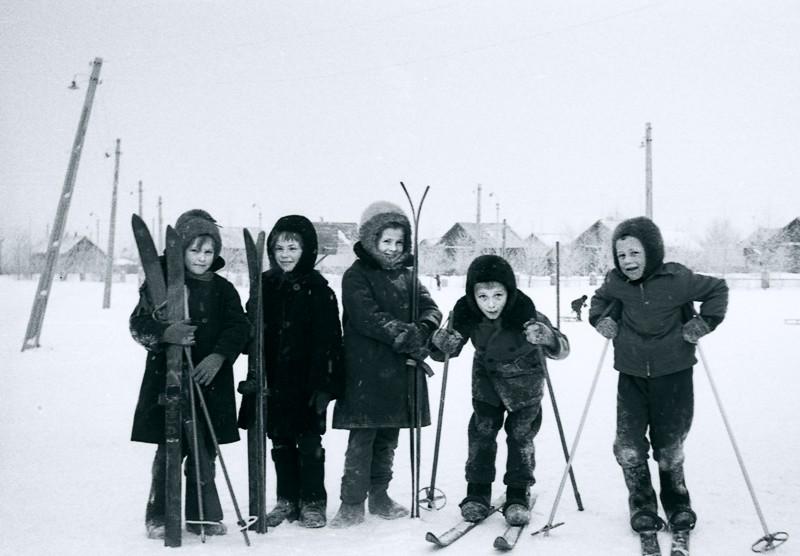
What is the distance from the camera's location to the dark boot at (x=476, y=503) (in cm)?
363

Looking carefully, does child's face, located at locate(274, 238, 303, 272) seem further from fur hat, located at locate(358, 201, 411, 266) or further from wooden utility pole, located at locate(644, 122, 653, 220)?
wooden utility pole, located at locate(644, 122, 653, 220)

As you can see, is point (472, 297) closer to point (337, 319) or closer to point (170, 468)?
point (337, 319)

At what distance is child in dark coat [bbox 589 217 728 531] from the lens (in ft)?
11.6

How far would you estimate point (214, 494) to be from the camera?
11.6 ft

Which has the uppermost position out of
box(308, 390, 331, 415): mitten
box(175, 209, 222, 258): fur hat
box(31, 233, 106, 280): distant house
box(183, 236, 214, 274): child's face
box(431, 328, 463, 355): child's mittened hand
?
box(31, 233, 106, 280): distant house

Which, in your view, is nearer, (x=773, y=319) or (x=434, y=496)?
(x=434, y=496)

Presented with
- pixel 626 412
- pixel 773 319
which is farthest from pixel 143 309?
pixel 773 319

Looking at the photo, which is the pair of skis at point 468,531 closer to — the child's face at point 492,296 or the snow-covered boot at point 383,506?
the snow-covered boot at point 383,506

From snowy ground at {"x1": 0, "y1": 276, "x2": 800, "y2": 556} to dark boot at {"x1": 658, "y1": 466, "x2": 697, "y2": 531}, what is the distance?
0.11 m

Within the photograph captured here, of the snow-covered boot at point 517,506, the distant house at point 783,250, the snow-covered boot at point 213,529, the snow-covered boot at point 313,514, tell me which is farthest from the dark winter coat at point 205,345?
the distant house at point 783,250

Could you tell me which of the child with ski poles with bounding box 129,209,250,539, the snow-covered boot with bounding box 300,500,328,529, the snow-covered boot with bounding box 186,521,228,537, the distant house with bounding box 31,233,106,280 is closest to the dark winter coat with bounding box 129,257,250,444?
the child with ski poles with bounding box 129,209,250,539

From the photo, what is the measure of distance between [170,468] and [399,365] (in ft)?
4.37

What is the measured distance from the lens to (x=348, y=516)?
365 centimetres

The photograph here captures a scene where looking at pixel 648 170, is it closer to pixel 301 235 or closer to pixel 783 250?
pixel 301 235
